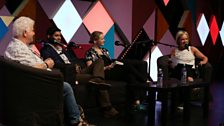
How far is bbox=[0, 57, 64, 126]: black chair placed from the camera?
3.12 meters

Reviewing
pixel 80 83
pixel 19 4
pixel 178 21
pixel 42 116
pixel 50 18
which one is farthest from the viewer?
pixel 178 21

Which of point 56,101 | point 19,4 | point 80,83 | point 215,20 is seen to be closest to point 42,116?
point 56,101

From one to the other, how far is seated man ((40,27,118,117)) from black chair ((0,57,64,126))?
1283mm

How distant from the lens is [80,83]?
4.60 metres

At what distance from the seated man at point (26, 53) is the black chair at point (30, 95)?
7.7 inches

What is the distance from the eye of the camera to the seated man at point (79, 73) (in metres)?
4.56

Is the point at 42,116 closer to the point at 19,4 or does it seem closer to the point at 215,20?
the point at 19,4

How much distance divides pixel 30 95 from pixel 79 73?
174cm

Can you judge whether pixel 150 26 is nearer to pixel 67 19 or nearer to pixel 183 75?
pixel 67 19

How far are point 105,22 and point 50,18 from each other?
121 centimetres

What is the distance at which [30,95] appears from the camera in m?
3.12

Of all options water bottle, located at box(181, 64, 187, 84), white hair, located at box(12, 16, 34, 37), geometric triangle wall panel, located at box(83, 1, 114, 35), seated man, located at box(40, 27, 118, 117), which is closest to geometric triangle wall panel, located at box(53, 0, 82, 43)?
geometric triangle wall panel, located at box(83, 1, 114, 35)

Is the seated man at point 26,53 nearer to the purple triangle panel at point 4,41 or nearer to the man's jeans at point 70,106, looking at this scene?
the man's jeans at point 70,106

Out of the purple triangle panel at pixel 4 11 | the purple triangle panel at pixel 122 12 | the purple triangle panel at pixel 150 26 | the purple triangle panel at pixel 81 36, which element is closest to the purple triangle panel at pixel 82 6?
the purple triangle panel at pixel 81 36
